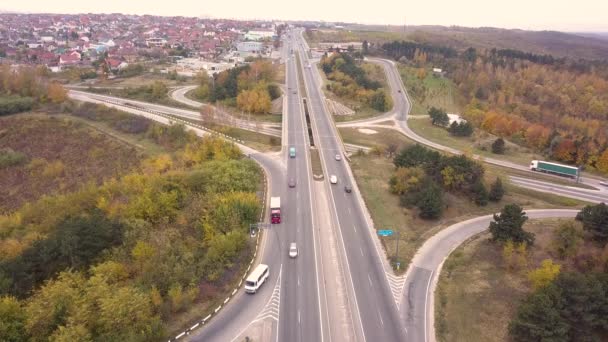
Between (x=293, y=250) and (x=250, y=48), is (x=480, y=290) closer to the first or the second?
(x=293, y=250)

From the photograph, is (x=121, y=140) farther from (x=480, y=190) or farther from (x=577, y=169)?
(x=577, y=169)

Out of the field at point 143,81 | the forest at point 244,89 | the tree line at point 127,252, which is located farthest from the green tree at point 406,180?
the field at point 143,81

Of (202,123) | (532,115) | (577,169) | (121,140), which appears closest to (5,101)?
(121,140)

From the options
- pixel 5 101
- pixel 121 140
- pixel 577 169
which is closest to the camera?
pixel 577 169

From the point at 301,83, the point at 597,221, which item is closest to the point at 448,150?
the point at 597,221

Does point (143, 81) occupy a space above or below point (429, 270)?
above

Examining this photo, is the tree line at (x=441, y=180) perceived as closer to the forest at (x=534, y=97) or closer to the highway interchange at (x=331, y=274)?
the highway interchange at (x=331, y=274)
